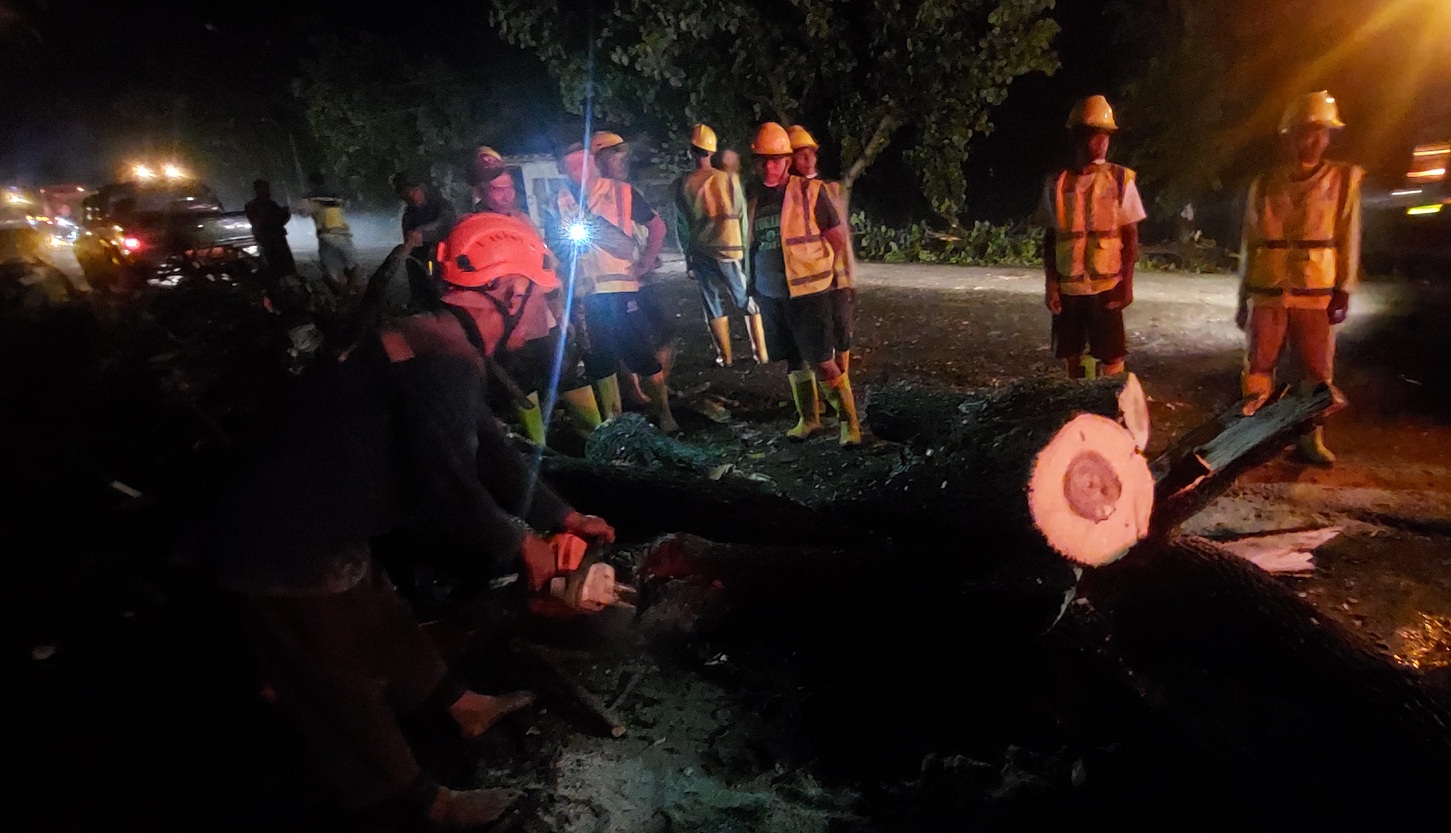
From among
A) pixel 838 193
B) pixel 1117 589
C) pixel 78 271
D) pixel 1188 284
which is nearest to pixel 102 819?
pixel 1117 589

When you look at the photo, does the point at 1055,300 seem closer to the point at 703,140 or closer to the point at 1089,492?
the point at 1089,492

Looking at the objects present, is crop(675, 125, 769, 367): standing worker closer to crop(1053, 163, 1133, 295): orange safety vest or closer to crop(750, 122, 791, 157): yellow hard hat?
crop(750, 122, 791, 157): yellow hard hat

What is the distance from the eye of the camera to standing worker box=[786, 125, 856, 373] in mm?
4715

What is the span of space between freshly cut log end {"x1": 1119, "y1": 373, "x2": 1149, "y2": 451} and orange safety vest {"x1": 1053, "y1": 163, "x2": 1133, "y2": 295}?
1.32m

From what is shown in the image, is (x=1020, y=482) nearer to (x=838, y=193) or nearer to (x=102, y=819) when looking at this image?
(x=838, y=193)

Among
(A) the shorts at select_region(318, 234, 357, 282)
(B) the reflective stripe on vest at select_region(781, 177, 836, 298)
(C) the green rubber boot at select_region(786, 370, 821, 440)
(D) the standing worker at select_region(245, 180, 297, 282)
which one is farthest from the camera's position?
(A) the shorts at select_region(318, 234, 357, 282)

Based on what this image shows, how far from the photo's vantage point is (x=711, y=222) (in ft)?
19.8

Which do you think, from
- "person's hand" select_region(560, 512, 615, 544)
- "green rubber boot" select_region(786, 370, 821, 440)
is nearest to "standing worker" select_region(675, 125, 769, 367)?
"green rubber boot" select_region(786, 370, 821, 440)

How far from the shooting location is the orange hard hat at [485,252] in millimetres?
2150

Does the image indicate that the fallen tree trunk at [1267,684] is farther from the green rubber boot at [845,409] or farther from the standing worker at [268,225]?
the standing worker at [268,225]

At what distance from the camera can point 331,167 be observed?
24.8 metres

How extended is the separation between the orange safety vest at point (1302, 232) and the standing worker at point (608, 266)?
340 cm

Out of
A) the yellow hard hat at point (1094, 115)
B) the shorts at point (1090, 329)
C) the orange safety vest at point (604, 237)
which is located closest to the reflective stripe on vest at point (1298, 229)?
the shorts at point (1090, 329)

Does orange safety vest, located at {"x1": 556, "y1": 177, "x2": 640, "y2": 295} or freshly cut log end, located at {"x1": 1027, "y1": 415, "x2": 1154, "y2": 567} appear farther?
orange safety vest, located at {"x1": 556, "y1": 177, "x2": 640, "y2": 295}
